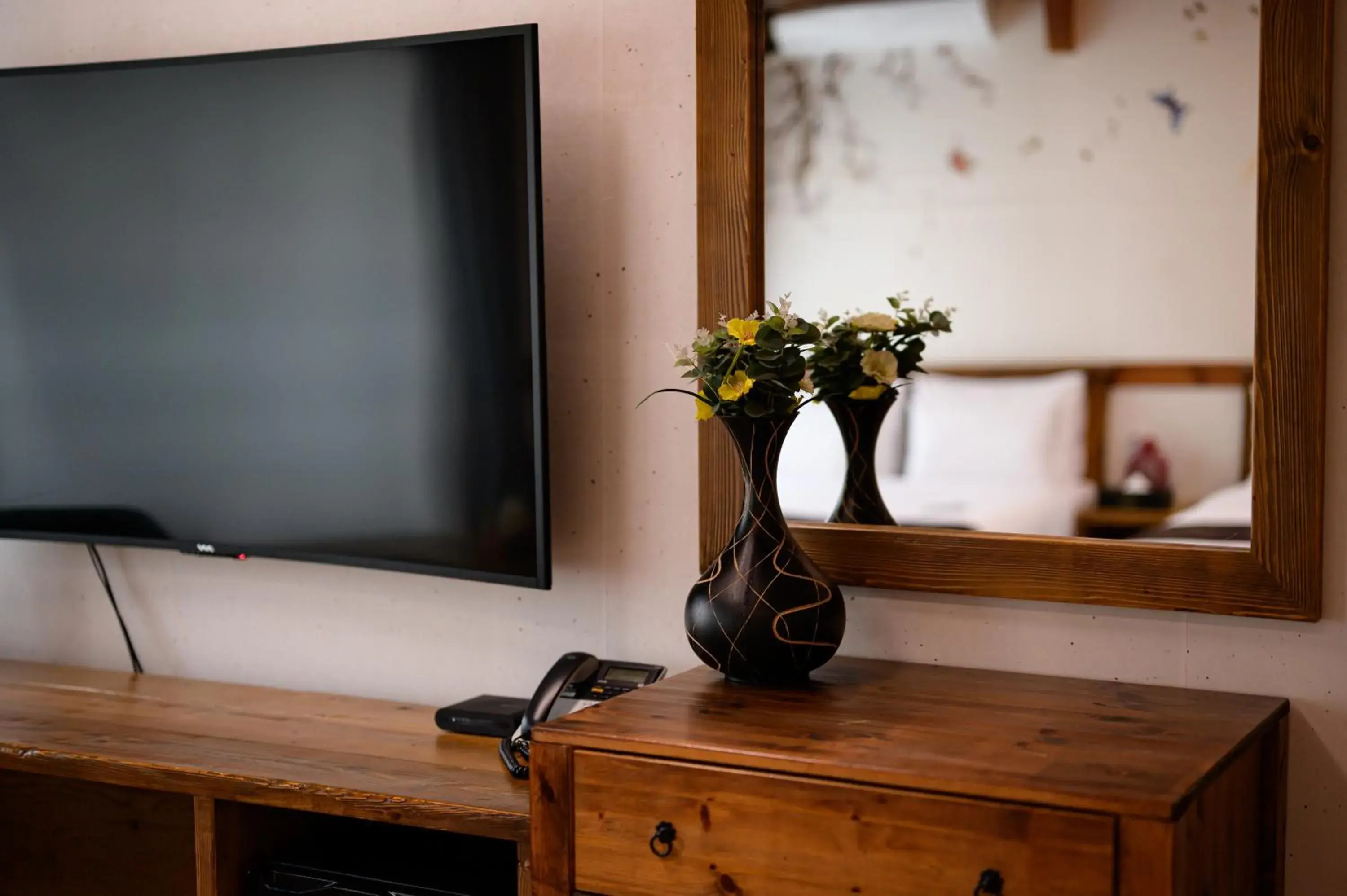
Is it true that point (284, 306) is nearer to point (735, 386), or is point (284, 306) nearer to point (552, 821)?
point (735, 386)

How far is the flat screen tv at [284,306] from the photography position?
1.94 metres

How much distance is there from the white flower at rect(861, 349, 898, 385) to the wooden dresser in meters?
0.41

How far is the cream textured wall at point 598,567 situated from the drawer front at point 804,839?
54 centimetres

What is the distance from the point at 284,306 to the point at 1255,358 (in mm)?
1398

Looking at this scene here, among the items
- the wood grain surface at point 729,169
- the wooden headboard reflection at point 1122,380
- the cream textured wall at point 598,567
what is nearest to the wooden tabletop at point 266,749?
the cream textured wall at point 598,567

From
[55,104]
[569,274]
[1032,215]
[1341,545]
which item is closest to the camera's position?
[1341,545]

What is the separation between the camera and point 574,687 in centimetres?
185

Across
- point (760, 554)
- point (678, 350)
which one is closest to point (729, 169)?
point (678, 350)

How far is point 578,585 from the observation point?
2.07m

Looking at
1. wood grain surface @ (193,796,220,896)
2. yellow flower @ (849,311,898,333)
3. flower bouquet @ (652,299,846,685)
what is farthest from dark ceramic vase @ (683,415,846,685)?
wood grain surface @ (193,796,220,896)

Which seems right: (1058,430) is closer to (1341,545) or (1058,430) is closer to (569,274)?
(1341,545)

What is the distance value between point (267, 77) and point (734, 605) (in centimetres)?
113

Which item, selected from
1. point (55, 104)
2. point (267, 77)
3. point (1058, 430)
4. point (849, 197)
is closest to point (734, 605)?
point (1058, 430)

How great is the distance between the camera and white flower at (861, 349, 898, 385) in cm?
180
